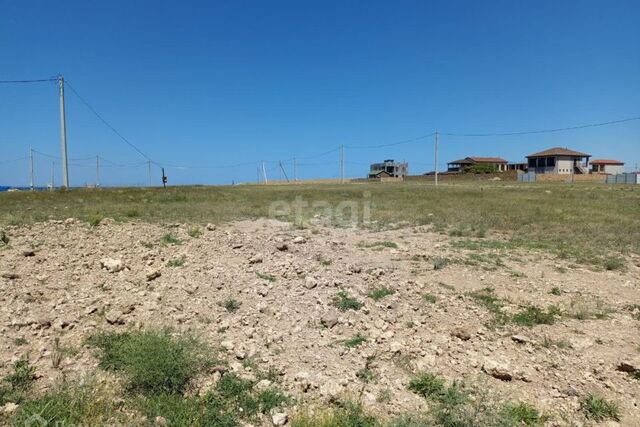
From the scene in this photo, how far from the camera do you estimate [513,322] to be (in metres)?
4.84

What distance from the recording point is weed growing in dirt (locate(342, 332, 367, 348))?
13.5 ft

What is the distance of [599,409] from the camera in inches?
124

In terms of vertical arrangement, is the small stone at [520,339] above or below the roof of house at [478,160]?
below

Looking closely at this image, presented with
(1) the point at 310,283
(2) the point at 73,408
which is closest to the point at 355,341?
(1) the point at 310,283

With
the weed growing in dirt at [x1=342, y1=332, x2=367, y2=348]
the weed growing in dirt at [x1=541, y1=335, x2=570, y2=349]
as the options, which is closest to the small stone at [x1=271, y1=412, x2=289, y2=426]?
the weed growing in dirt at [x1=342, y1=332, x2=367, y2=348]

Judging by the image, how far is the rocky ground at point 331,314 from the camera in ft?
11.6

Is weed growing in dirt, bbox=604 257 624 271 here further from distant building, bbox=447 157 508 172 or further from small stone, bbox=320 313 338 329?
distant building, bbox=447 157 508 172

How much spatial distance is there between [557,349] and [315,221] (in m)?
10.3

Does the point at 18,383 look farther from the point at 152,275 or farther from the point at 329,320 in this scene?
the point at 329,320

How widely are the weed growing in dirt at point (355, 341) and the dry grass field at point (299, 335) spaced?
0.9 inches

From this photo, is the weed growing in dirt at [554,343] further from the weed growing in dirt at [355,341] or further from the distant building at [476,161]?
the distant building at [476,161]

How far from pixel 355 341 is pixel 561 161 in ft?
267

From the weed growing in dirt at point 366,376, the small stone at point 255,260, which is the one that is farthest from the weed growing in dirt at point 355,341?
the small stone at point 255,260

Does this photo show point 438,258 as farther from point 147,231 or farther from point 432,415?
point 147,231
